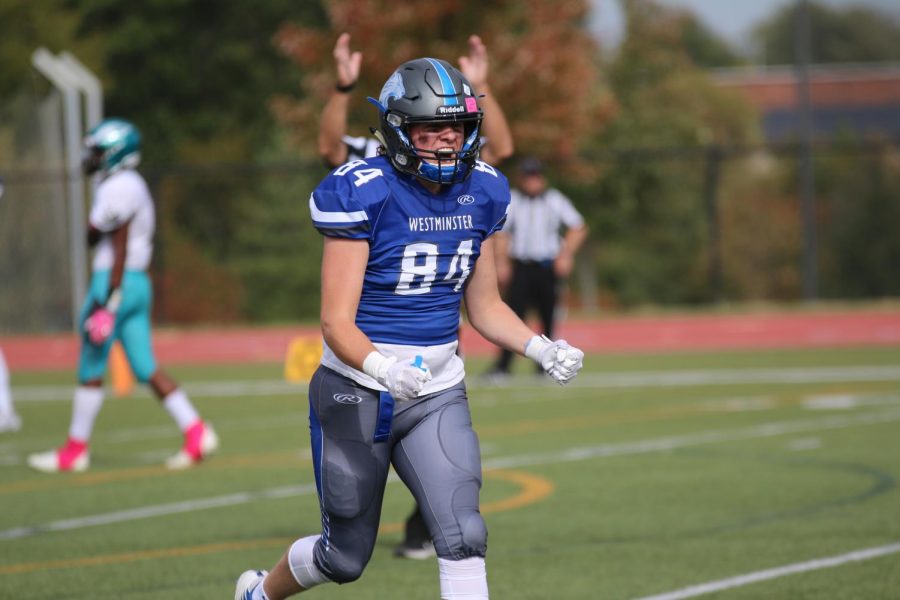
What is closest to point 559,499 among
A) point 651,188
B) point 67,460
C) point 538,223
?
point 67,460

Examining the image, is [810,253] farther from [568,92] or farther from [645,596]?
[645,596]

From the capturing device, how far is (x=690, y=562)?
7.13 metres

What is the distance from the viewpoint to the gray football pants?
16.7 ft

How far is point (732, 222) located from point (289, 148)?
32.9ft

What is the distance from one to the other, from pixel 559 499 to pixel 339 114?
2607 mm

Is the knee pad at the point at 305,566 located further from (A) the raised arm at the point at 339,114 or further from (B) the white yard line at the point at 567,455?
(B) the white yard line at the point at 567,455

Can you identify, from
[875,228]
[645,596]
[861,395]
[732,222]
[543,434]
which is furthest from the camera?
[732,222]

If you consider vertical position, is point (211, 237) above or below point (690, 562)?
below

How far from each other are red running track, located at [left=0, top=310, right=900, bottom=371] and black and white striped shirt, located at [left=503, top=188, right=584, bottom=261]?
16.1 feet

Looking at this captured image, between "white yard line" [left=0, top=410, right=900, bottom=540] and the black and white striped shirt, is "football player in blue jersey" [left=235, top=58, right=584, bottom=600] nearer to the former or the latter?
"white yard line" [left=0, top=410, right=900, bottom=540]

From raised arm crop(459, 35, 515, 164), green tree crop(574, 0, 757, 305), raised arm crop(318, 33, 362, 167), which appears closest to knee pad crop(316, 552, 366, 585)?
raised arm crop(318, 33, 362, 167)

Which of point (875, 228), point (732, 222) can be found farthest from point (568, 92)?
point (732, 222)

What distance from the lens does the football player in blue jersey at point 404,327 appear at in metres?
5.04

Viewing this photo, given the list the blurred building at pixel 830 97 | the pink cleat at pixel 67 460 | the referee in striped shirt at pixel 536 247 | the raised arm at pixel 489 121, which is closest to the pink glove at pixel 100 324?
the pink cleat at pixel 67 460
